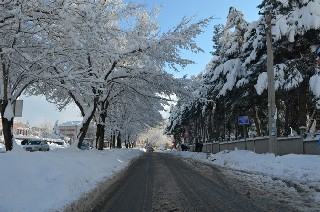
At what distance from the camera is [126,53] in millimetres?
16547

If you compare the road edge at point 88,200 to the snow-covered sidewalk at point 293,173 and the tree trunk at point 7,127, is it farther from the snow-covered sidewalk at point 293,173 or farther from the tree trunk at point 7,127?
the tree trunk at point 7,127

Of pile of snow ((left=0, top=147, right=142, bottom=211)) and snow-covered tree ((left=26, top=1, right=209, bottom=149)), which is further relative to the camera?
snow-covered tree ((left=26, top=1, right=209, bottom=149))

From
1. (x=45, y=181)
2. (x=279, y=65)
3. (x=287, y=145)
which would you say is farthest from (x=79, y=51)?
(x=279, y=65)

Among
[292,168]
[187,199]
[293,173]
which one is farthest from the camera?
[292,168]

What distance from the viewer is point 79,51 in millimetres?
10938

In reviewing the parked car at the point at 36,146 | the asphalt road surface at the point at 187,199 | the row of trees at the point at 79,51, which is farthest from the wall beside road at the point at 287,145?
the parked car at the point at 36,146

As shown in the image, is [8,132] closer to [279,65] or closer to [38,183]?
[38,183]

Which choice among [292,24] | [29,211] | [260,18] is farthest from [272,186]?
[260,18]

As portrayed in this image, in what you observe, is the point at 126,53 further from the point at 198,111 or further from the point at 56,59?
the point at 198,111

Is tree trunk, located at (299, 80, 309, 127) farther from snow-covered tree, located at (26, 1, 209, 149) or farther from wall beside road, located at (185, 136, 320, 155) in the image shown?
snow-covered tree, located at (26, 1, 209, 149)

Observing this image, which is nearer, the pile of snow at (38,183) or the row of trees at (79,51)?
the pile of snow at (38,183)

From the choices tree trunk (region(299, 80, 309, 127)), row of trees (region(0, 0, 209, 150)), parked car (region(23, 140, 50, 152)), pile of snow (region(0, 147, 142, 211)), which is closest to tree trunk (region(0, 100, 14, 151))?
row of trees (region(0, 0, 209, 150))

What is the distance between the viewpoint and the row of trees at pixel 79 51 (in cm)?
926

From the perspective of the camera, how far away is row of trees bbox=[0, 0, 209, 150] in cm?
926
